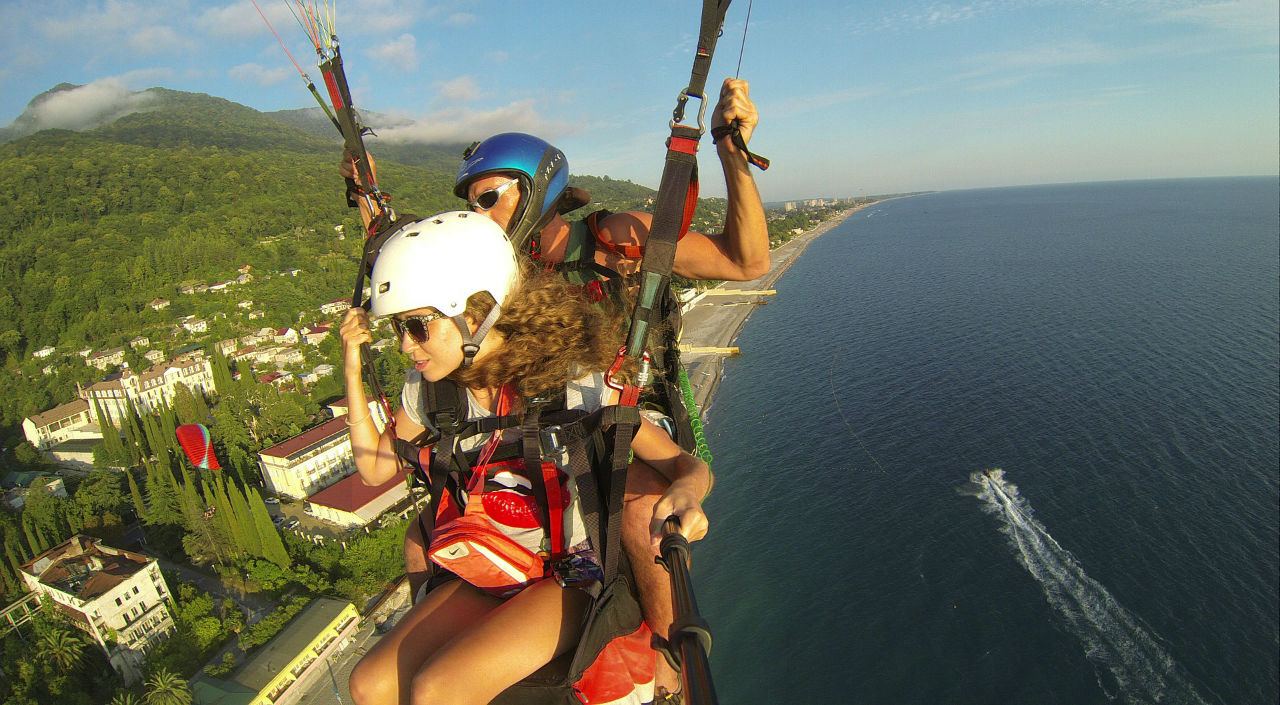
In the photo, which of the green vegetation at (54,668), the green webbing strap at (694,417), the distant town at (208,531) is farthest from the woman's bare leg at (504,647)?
the green vegetation at (54,668)

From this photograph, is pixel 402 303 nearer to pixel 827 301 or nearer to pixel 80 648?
pixel 80 648

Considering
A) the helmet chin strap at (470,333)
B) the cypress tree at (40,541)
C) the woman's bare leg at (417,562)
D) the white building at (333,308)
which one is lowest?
the cypress tree at (40,541)

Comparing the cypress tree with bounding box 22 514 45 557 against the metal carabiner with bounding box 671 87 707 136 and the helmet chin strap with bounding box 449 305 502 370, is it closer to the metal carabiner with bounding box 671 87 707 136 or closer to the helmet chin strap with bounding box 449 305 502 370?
the helmet chin strap with bounding box 449 305 502 370

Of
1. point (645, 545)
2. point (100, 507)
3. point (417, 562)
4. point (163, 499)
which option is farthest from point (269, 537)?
point (645, 545)

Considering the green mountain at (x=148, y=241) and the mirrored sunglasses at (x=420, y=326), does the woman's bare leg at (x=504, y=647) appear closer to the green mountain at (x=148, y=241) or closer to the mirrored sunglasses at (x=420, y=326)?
the mirrored sunglasses at (x=420, y=326)

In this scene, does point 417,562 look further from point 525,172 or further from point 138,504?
point 138,504

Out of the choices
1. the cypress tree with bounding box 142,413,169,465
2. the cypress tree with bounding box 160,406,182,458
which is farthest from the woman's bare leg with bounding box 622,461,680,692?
the cypress tree with bounding box 160,406,182,458

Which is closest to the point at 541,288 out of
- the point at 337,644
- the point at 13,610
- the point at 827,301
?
the point at 337,644
